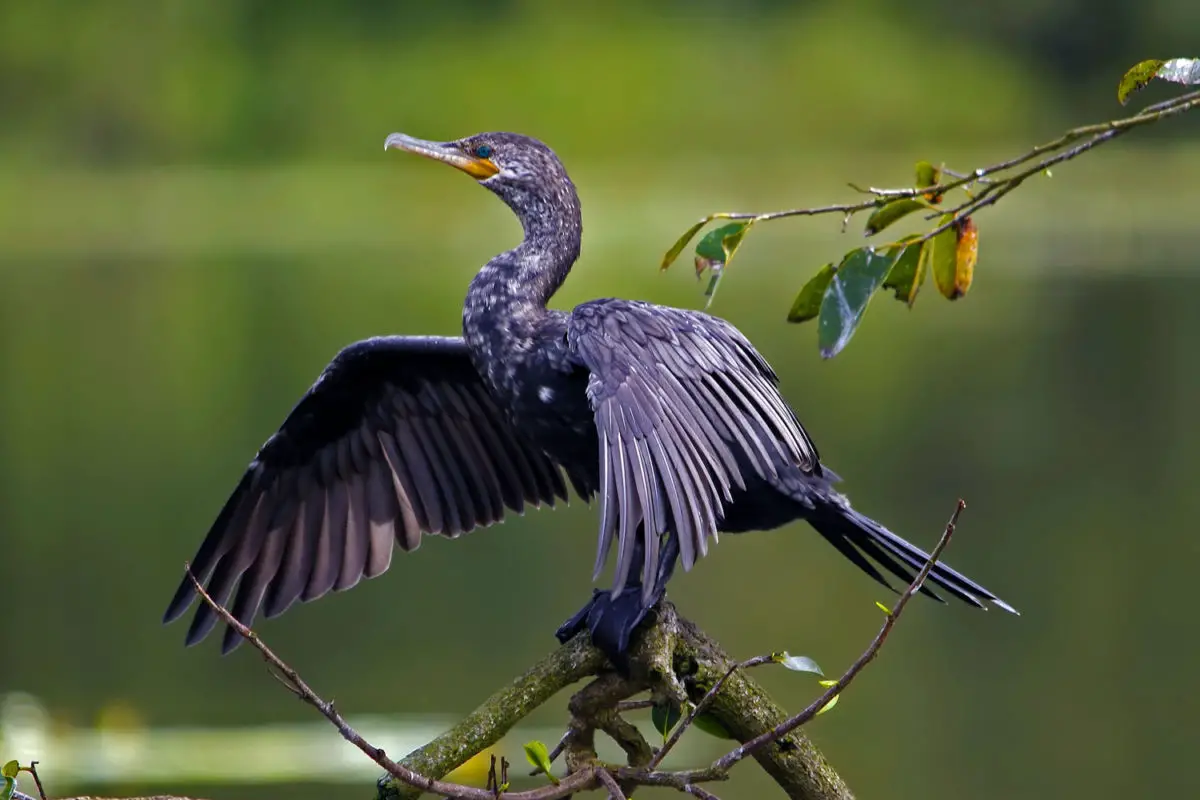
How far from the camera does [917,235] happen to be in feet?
8.94

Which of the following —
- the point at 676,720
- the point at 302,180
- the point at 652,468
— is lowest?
the point at 302,180

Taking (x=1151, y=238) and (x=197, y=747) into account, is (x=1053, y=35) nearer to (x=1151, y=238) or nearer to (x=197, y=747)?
(x=1151, y=238)

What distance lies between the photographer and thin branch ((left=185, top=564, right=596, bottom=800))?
2.50 m

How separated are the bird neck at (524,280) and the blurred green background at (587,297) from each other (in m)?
3.59

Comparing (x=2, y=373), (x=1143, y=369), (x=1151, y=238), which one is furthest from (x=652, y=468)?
(x=1151, y=238)

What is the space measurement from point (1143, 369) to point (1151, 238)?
11.3 meters

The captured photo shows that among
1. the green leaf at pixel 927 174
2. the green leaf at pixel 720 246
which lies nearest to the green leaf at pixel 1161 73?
the green leaf at pixel 927 174

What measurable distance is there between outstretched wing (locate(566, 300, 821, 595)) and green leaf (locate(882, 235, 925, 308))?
23.5 inches

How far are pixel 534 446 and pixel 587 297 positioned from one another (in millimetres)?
14367

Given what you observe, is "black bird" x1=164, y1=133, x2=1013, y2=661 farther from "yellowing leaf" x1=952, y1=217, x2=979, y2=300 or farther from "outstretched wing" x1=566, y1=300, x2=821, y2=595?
"yellowing leaf" x1=952, y1=217, x2=979, y2=300

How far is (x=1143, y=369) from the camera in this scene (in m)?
15.9

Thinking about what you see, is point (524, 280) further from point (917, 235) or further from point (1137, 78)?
point (1137, 78)

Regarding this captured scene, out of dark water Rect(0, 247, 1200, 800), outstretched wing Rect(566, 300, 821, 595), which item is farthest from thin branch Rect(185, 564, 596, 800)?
dark water Rect(0, 247, 1200, 800)

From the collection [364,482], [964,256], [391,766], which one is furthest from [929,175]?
[364,482]
